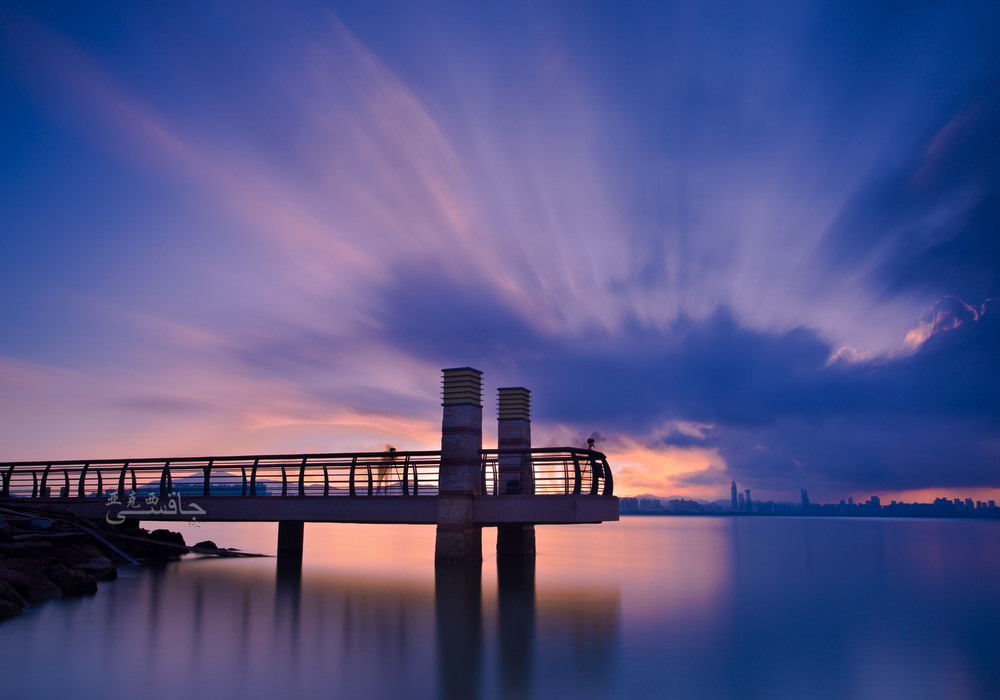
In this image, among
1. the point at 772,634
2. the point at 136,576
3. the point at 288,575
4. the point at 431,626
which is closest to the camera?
the point at 431,626

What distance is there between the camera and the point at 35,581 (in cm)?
1534

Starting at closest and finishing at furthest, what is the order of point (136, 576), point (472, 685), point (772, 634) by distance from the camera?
point (472, 685), point (772, 634), point (136, 576)

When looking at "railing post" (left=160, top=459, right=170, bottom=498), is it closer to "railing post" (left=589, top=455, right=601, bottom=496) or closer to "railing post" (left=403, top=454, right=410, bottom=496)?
"railing post" (left=403, top=454, right=410, bottom=496)

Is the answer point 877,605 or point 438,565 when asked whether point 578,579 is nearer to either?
point 438,565

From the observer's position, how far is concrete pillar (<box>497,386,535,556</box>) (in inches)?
960

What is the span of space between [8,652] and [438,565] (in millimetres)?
14192

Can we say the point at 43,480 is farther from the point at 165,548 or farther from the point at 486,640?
the point at 486,640

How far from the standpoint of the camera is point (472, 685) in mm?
8914

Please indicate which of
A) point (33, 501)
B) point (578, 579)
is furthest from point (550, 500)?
point (33, 501)

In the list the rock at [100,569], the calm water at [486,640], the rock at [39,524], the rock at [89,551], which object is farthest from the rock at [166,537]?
the rock at [100,569]

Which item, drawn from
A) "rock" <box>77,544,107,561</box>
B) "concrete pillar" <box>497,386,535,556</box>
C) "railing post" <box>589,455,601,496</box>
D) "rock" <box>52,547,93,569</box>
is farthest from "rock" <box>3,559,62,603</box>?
"railing post" <box>589,455,601,496</box>

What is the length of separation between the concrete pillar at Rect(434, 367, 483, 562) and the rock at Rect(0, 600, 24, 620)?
12.3 m

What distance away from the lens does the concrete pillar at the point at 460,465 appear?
22.9 m

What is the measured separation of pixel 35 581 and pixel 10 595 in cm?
229
